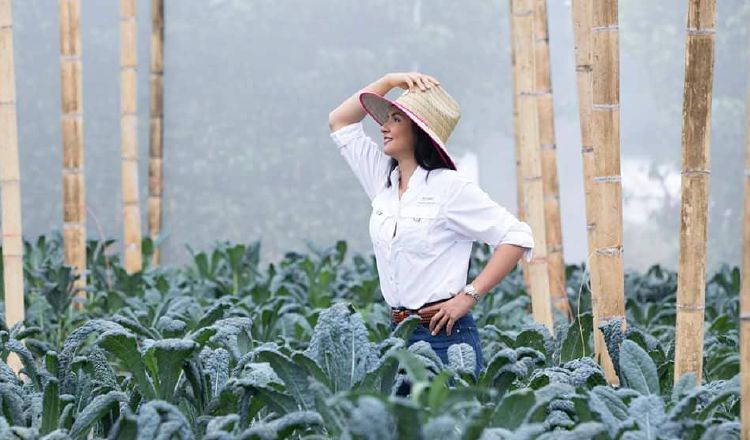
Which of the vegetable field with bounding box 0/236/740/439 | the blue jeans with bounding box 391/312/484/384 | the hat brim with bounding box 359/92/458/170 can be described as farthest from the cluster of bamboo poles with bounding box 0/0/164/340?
the blue jeans with bounding box 391/312/484/384

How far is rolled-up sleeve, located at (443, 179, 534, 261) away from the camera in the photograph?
3250mm

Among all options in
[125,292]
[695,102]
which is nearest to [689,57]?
[695,102]

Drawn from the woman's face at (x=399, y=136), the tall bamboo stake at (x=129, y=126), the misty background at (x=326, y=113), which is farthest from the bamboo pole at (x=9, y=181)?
the misty background at (x=326, y=113)

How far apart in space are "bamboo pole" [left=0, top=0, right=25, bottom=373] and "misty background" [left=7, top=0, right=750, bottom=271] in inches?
200

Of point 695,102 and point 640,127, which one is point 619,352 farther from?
point 640,127

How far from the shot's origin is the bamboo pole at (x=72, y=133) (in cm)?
527

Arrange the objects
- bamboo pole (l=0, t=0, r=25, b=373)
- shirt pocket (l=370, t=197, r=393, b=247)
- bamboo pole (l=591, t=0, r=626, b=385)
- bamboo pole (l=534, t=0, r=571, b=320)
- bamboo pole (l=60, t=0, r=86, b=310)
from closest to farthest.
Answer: bamboo pole (l=591, t=0, r=626, b=385), shirt pocket (l=370, t=197, r=393, b=247), bamboo pole (l=0, t=0, r=25, b=373), bamboo pole (l=534, t=0, r=571, b=320), bamboo pole (l=60, t=0, r=86, b=310)

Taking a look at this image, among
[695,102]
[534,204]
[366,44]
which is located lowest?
[534,204]

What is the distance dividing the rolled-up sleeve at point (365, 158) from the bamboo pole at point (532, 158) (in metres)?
0.79

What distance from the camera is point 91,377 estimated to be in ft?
9.83

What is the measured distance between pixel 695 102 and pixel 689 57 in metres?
0.09

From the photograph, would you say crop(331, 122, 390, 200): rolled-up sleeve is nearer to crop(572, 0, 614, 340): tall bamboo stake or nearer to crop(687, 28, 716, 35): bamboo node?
crop(572, 0, 614, 340): tall bamboo stake

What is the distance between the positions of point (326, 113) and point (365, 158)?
6.13 metres

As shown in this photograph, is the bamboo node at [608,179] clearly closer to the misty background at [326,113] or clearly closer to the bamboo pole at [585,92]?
the bamboo pole at [585,92]
